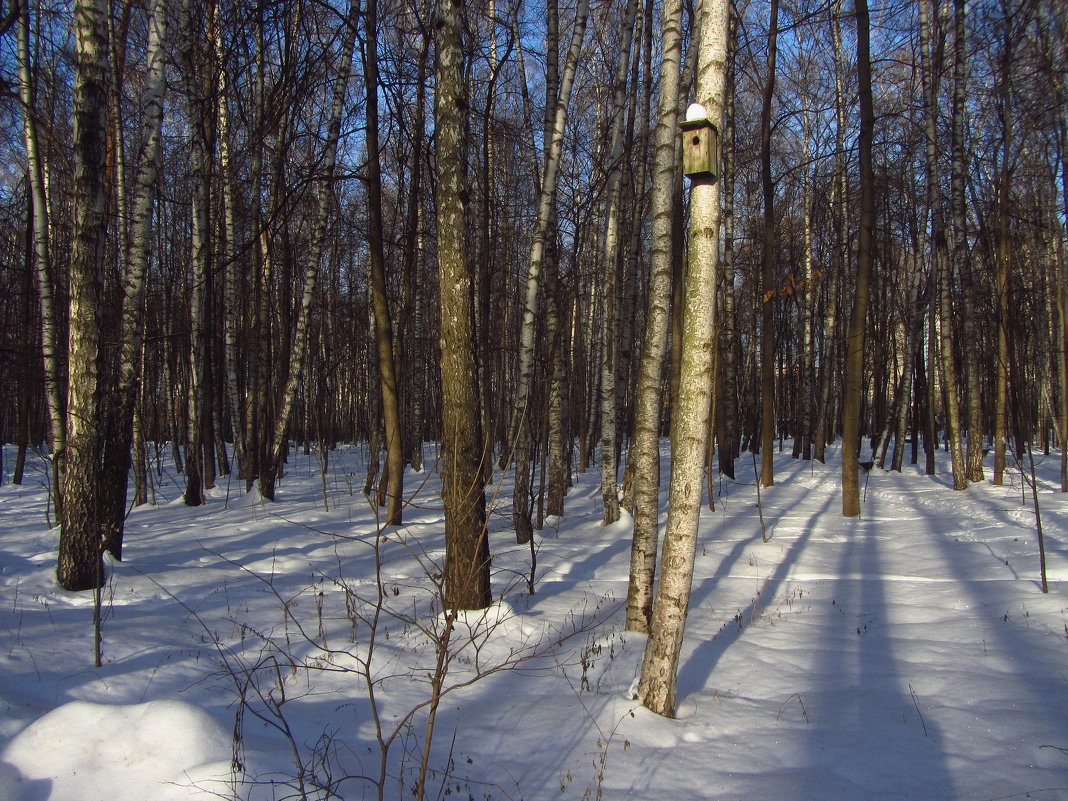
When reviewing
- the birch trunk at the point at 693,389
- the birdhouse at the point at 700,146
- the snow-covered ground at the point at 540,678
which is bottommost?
the snow-covered ground at the point at 540,678

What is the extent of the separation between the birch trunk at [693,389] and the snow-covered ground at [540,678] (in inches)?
18.5

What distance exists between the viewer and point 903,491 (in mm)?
12148

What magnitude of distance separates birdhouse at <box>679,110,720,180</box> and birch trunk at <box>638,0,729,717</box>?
0.28 ft

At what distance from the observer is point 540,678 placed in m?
4.16

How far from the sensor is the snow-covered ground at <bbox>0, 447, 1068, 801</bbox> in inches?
107

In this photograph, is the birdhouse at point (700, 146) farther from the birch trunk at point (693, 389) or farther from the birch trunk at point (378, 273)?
the birch trunk at point (378, 273)

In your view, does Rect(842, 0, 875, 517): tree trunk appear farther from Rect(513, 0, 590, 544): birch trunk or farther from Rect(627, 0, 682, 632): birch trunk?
Rect(627, 0, 682, 632): birch trunk

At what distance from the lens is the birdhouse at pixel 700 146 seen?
10.4ft

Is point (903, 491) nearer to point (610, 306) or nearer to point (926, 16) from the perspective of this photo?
point (610, 306)

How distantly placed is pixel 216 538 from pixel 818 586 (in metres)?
6.86

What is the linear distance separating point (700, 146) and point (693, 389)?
1175 millimetres

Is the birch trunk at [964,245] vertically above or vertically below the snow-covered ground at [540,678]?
above

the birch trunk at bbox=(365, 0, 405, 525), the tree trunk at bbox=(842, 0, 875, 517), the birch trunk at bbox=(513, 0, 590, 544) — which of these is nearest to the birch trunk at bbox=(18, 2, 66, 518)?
the birch trunk at bbox=(365, 0, 405, 525)

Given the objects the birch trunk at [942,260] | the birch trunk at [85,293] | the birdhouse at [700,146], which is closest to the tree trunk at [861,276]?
the birch trunk at [942,260]
